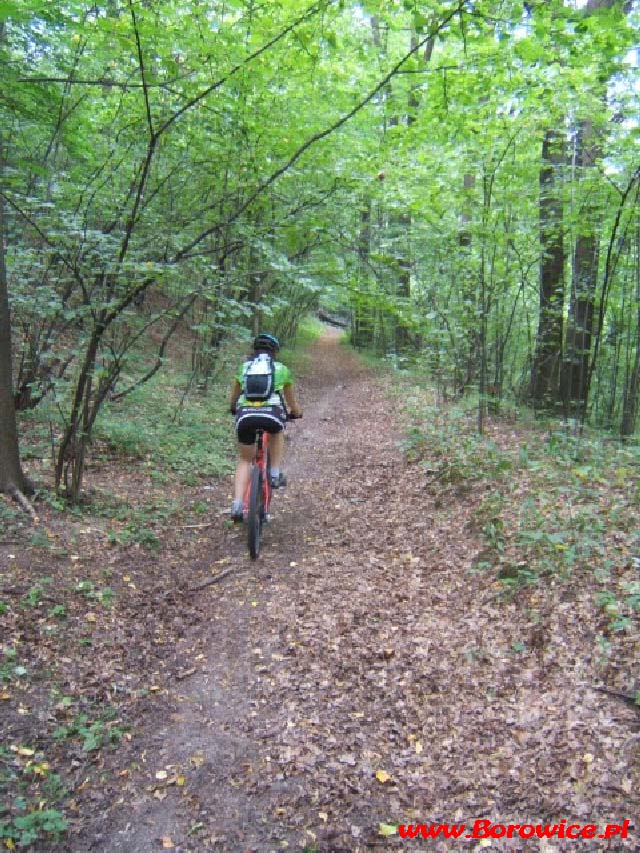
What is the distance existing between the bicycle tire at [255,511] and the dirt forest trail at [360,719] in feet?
0.61

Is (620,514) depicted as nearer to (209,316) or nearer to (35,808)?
(35,808)

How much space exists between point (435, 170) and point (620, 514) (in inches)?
229

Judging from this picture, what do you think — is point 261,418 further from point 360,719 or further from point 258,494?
point 360,719

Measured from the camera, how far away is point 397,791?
9.53 ft

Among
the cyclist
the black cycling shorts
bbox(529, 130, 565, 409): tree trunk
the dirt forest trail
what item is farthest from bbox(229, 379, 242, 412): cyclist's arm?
bbox(529, 130, 565, 409): tree trunk

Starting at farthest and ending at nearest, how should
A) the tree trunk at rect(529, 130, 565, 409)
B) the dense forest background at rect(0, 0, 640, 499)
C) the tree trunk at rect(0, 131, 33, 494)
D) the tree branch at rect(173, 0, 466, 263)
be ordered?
the tree trunk at rect(529, 130, 565, 409) < the tree trunk at rect(0, 131, 33, 494) < the dense forest background at rect(0, 0, 640, 499) < the tree branch at rect(173, 0, 466, 263)

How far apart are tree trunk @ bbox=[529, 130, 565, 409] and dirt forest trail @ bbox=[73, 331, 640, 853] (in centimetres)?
491

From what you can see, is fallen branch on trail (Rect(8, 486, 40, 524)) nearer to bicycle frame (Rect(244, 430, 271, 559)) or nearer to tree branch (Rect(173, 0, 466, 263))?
bicycle frame (Rect(244, 430, 271, 559))

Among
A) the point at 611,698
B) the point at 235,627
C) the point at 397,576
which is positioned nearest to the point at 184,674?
the point at 235,627

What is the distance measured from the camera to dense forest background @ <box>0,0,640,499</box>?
4.85 meters

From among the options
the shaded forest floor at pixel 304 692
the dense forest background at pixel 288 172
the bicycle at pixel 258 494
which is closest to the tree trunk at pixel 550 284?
the dense forest background at pixel 288 172

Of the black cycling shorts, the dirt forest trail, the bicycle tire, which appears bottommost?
the dirt forest trail

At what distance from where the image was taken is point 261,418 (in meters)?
5.59

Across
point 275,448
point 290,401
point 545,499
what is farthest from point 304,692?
point 545,499
